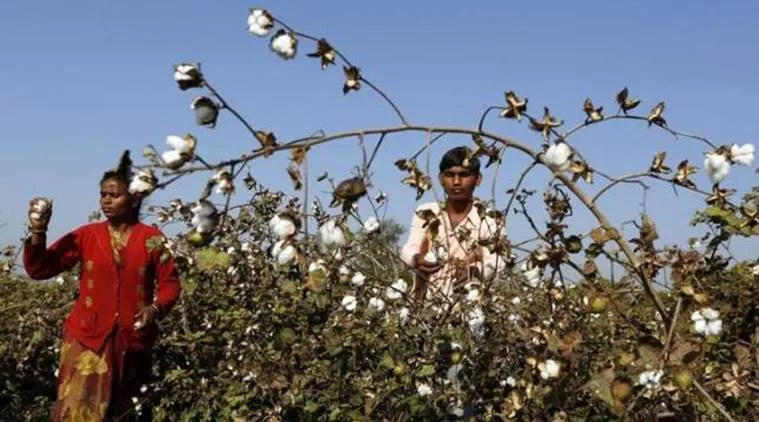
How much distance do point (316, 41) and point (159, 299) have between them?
7.87 ft

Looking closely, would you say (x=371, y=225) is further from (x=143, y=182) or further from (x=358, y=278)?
(x=143, y=182)

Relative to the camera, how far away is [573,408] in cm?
280

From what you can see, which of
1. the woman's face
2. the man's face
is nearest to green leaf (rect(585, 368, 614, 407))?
the man's face

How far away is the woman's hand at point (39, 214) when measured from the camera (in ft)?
12.3

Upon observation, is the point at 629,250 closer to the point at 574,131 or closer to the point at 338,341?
the point at 574,131

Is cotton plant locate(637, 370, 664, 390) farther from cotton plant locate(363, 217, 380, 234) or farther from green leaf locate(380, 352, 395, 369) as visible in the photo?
green leaf locate(380, 352, 395, 369)

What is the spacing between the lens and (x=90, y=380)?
4.00m

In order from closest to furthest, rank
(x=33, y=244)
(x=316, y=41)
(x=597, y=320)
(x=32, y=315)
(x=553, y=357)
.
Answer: (x=316, y=41) < (x=553, y=357) < (x=597, y=320) < (x=33, y=244) < (x=32, y=315)

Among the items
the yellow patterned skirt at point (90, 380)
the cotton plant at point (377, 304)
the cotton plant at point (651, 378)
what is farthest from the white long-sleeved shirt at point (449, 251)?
the yellow patterned skirt at point (90, 380)

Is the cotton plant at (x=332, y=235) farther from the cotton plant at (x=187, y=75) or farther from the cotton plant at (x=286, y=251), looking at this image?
the cotton plant at (x=187, y=75)

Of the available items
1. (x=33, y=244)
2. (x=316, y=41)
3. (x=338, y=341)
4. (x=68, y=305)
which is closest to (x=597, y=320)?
(x=338, y=341)

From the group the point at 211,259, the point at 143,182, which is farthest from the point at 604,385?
the point at 143,182

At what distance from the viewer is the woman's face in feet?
13.2

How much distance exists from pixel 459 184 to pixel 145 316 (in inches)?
54.2
